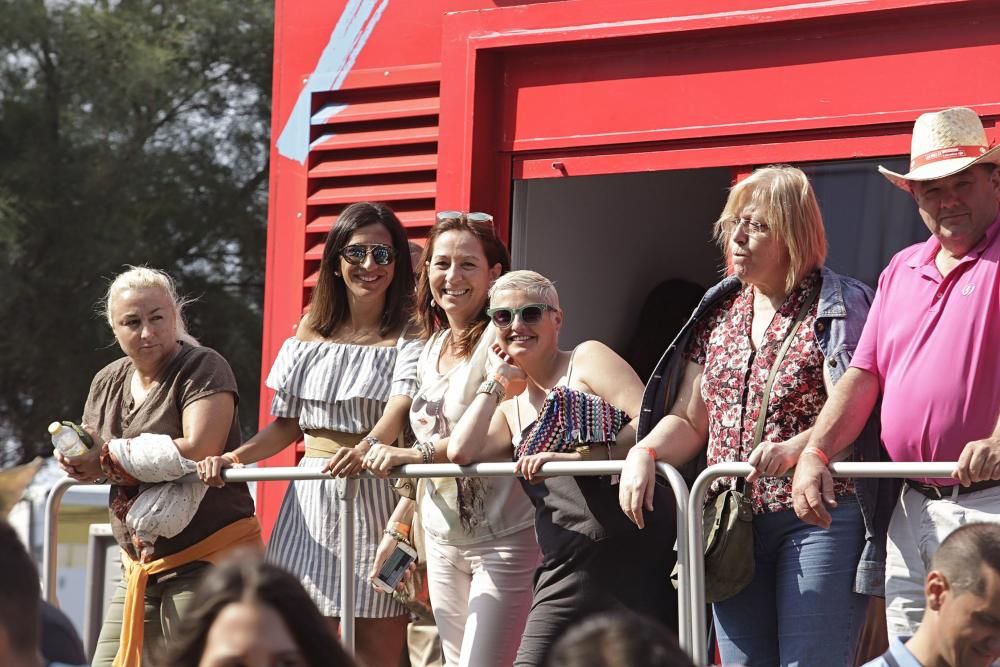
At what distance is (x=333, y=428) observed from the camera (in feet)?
20.2

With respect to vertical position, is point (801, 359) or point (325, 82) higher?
point (325, 82)

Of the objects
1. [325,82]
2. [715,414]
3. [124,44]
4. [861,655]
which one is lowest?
[861,655]

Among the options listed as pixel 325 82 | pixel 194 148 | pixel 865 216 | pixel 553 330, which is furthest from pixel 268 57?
pixel 553 330

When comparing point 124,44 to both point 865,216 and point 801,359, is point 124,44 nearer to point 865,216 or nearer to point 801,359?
point 865,216

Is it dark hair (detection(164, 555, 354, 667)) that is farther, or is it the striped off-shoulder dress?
the striped off-shoulder dress

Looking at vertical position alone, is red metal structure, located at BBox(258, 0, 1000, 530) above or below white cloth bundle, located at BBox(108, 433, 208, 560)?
above

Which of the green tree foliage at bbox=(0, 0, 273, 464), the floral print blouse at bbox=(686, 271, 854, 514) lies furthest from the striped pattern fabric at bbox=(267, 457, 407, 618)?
the green tree foliage at bbox=(0, 0, 273, 464)

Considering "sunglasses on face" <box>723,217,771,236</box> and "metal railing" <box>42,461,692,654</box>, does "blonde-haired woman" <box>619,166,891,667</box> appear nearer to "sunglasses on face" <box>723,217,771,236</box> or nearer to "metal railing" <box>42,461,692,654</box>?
"sunglasses on face" <box>723,217,771,236</box>

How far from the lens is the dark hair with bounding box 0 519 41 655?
3.31 m

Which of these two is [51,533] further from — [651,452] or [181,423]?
[651,452]

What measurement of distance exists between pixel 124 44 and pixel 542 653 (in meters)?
16.1

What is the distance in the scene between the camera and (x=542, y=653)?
199 inches

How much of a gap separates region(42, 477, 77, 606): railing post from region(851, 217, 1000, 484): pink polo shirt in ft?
10.5

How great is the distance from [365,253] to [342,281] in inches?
7.4
